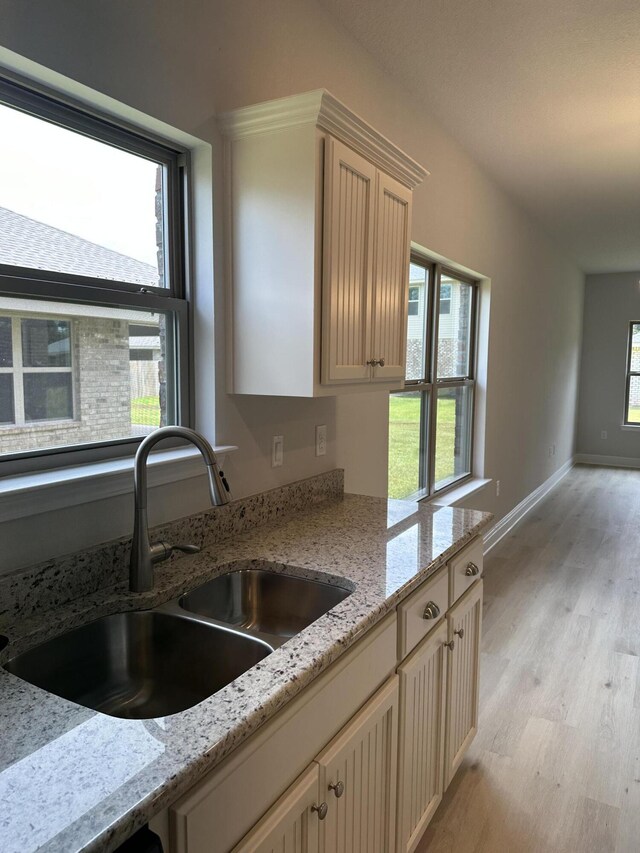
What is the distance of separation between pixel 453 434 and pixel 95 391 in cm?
301

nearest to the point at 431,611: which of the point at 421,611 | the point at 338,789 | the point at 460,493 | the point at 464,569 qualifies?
the point at 421,611

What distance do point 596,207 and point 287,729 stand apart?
4.91m

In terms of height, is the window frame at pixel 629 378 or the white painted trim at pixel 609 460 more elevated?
the window frame at pixel 629 378

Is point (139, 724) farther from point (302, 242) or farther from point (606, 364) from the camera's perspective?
point (606, 364)

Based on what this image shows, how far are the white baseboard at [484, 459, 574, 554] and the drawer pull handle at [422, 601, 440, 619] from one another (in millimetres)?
2891

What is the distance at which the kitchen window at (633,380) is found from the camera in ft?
26.6

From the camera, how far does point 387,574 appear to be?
1.50 m

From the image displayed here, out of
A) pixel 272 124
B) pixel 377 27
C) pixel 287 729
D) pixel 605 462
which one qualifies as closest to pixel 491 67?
pixel 377 27

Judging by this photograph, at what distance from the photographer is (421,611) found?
1.58m

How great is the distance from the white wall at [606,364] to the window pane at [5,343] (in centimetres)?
835

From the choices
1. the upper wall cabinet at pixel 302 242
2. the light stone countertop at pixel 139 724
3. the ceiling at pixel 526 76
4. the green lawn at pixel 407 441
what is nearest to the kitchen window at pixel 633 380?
the ceiling at pixel 526 76

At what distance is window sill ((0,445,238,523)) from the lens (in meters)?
1.22

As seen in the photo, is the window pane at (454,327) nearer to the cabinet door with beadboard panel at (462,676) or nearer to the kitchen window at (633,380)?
the cabinet door with beadboard panel at (462,676)

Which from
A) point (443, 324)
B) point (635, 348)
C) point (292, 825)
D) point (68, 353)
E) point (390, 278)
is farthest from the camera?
point (635, 348)
